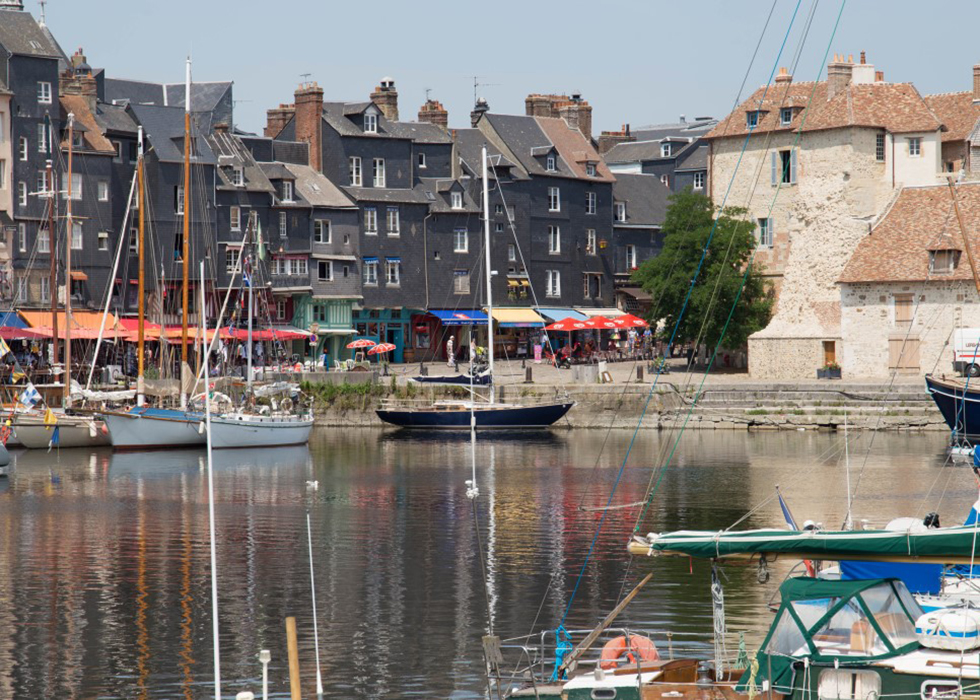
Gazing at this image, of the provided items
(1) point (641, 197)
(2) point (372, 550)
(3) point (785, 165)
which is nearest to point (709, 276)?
(3) point (785, 165)

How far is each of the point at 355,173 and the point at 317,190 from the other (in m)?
2.93

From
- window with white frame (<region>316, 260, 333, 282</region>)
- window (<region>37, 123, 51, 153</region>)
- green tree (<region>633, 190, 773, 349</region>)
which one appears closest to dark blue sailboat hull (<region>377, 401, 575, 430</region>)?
green tree (<region>633, 190, 773, 349</region>)

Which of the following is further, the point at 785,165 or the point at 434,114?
the point at 434,114

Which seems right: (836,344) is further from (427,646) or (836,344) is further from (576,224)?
(427,646)

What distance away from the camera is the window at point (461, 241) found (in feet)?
281

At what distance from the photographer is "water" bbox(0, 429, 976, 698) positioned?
22.8m

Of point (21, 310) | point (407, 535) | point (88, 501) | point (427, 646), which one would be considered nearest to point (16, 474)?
point (88, 501)

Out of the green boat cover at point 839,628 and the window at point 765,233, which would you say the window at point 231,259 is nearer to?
the window at point 765,233

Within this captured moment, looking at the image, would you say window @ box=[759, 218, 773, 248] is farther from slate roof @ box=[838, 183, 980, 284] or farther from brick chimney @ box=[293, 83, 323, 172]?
brick chimney @ box=[293, 83, 323, 172]

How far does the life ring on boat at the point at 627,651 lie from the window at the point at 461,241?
6753 centimetres

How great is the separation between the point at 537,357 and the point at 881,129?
20.1 m

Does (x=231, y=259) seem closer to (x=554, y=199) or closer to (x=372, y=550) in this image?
(x=554, y=199)

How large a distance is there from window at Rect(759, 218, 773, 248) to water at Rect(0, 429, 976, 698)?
20.1 meters

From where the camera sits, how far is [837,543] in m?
17.4
